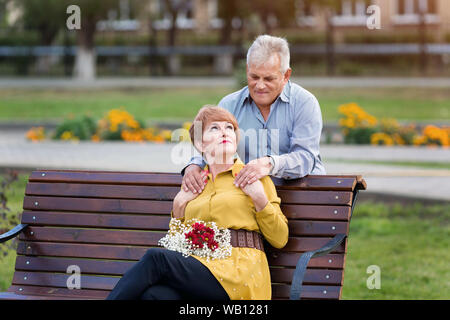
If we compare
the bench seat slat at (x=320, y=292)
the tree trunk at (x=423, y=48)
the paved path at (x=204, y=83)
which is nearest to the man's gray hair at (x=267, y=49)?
the bench seat slat at (x=320, y=292)

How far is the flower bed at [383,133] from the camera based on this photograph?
12.2 meters

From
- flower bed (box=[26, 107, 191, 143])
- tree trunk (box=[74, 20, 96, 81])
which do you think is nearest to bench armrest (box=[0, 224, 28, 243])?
flower bed (box=[26, 107, 191, 143])

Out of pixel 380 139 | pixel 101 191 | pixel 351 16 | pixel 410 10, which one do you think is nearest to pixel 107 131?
pixel 380 139

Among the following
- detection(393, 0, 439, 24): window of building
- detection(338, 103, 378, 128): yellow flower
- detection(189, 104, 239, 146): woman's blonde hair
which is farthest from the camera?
detection(393, 0, 439, 24): window of building

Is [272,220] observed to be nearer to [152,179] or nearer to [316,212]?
[316,212]

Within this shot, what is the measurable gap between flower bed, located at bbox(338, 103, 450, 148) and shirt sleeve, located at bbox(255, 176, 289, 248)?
27.3 ft

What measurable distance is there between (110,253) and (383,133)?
332 inches

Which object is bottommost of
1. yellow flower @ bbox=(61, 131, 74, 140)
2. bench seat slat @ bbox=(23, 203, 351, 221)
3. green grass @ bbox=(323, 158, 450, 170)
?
green grass @ bbox=(323, 158, 450, 170)

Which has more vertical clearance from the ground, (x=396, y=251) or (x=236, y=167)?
(x=236, y=167)

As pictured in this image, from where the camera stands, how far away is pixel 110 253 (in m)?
4.45

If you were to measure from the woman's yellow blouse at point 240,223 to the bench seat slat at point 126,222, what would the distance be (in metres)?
0.16

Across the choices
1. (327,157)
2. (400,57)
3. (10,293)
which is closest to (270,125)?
(10,293)

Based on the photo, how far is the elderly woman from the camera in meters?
3.67

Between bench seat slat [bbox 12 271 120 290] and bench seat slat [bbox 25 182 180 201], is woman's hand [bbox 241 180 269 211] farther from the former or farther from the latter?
bench seat slat [bbox 12 271 120 290]
